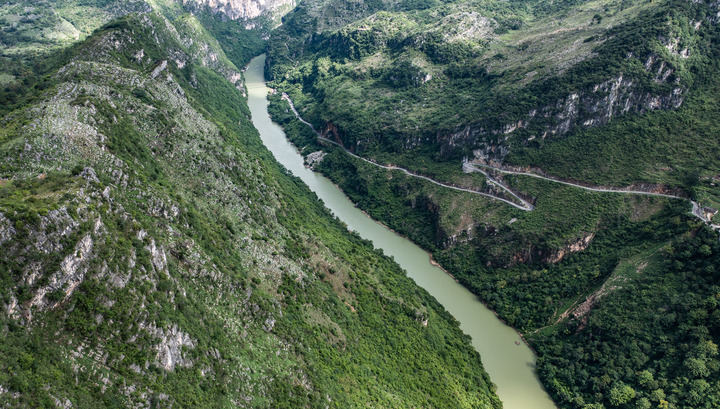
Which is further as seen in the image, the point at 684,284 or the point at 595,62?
the point at 595,62

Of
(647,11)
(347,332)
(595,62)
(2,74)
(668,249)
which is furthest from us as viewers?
(647,11)

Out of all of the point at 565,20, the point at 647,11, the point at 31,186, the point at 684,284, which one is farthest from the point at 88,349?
the point at 565,20

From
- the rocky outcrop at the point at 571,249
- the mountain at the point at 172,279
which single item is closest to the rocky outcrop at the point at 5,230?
the mountain at the point at 172,279

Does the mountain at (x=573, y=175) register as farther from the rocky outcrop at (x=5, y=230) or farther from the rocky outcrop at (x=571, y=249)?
the rocky outcrop at (x=5, y=230)

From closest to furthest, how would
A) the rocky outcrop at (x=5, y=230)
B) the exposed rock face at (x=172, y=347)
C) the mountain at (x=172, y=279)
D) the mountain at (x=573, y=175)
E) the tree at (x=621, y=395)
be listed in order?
the rocky outcrop at (x=5, y=230) → the mountain at (x=172, y=279) → the exposed rock face at (x=172, y=347) → the tree at (x=621, y=395) → the mountain at (x=573, y=175)

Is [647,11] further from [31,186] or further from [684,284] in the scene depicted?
[31,186]

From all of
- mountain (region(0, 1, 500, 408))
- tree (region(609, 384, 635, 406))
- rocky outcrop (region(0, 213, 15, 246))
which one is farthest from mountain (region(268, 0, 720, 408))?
rocky outcrop (region(0, 213, 15, 246))
